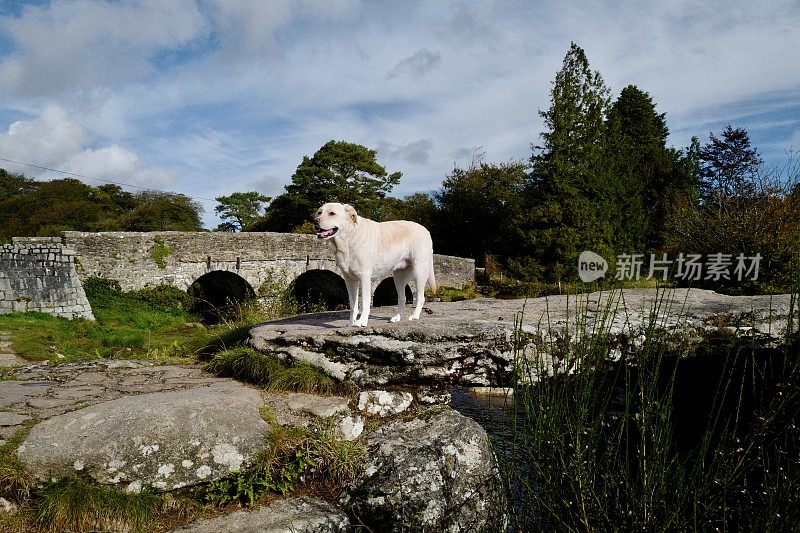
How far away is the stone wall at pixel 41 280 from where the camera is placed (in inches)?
689

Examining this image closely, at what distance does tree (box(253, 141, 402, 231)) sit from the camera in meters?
35.8

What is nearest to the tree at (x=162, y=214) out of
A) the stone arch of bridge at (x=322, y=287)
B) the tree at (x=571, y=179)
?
the stone arch of bridge at (x=322, y=287)

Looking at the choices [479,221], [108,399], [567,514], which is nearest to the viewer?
[567,514]

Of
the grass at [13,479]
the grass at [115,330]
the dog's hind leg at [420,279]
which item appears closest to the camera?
the grass at [13,479]

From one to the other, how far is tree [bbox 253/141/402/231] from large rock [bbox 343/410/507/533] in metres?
31.3

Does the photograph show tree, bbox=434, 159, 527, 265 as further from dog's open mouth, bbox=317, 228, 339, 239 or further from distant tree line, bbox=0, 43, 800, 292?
dog's open mouth, bbox=317, 228, 339, 239

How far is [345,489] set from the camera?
415cm

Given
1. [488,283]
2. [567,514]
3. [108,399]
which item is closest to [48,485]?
[108,399]

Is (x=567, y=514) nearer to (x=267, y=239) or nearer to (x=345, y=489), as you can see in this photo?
(x=345, y=489)

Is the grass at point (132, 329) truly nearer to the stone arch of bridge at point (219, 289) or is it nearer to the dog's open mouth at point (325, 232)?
the stone arch of bridge at point (219, 289)

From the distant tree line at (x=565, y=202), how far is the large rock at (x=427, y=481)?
5417 mm

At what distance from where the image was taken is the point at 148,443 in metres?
4.09

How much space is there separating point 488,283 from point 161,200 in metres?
32.1

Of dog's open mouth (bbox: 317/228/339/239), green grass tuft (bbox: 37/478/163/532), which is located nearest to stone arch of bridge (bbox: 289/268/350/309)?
dog's open mouth (bbox: 317/228/339/239)
